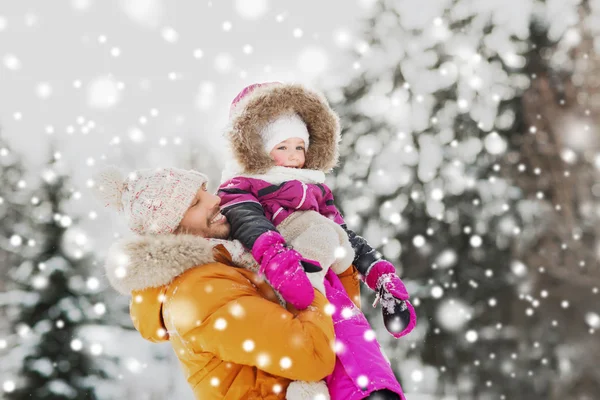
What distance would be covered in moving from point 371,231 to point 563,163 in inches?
95.2

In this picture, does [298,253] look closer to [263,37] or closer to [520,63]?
[263,37]

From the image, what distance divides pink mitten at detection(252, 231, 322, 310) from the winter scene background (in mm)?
3884

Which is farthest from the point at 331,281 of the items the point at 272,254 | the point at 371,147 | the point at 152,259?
the point at 371,147

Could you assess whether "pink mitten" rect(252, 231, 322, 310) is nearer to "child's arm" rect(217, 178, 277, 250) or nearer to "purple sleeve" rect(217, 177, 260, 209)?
"child's arm" rect(217, 178, 277, 250)

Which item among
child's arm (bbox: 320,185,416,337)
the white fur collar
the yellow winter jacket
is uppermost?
the white fur collar

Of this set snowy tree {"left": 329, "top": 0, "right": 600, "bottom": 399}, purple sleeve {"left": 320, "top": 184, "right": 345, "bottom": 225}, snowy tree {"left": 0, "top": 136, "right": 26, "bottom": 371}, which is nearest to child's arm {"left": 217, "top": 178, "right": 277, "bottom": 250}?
purple sleeve {"left": 320, "top": 184, "right": 345, "bottom": 225}

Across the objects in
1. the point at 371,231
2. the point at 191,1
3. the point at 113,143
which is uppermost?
the point at 191,1

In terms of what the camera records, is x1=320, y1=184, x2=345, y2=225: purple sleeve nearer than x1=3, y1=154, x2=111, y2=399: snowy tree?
Yes

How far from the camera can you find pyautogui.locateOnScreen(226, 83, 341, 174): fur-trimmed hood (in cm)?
194

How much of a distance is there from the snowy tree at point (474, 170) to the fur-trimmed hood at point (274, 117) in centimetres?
354

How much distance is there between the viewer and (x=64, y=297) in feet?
17.3

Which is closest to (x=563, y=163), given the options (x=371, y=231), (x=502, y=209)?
(x=502, y=209)

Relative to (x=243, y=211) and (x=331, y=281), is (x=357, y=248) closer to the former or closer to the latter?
(x=331, y=281)

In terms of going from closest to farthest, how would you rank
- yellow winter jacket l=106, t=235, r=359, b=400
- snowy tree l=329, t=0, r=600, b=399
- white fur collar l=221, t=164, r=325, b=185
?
yellow winter jacket l=106, t=235, r=359, b=400, white fur collar l=221, t=164, r=325, b=185, snowy tree l=329, t=0, r=600, b=399
